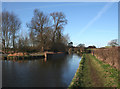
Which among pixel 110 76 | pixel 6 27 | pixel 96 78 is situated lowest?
pixel 96 78

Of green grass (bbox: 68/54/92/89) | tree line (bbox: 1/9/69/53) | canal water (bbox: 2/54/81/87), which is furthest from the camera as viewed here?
tree line (bbox: 1/9/69/53)

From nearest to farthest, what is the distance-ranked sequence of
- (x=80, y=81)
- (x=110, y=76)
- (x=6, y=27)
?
(x=80, y=81) < (x=110, y=76) < (x=6, y=27)

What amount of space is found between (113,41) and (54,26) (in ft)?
113

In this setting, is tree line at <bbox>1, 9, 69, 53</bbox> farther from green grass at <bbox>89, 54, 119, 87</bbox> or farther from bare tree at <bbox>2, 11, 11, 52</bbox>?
green grass at <bbox>89, 54, 119, 87</bbox>

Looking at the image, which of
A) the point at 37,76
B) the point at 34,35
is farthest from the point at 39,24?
the point at 37,76

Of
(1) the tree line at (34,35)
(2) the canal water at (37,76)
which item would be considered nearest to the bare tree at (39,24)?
(1) the tree line at (34,35)

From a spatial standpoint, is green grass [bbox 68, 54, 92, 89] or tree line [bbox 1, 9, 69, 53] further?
tree line [bbox 1, 9, 69, 53]

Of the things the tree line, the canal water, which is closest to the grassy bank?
the canal water

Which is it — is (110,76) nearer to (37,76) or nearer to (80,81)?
(80,81)

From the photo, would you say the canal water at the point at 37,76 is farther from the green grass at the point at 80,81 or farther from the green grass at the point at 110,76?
the green grass at the point at 110,76

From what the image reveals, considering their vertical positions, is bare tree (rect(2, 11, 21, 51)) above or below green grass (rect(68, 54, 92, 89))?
above

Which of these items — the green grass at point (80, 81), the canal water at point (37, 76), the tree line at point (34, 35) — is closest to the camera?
the green grass at point (80, 81)

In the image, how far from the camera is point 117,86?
550 cm

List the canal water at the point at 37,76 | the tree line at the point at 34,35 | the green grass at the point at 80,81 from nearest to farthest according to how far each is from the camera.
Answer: the green grass at the point at 80,81 → the canal water at the point at 37,76 → the tree line at the point at 34,35
